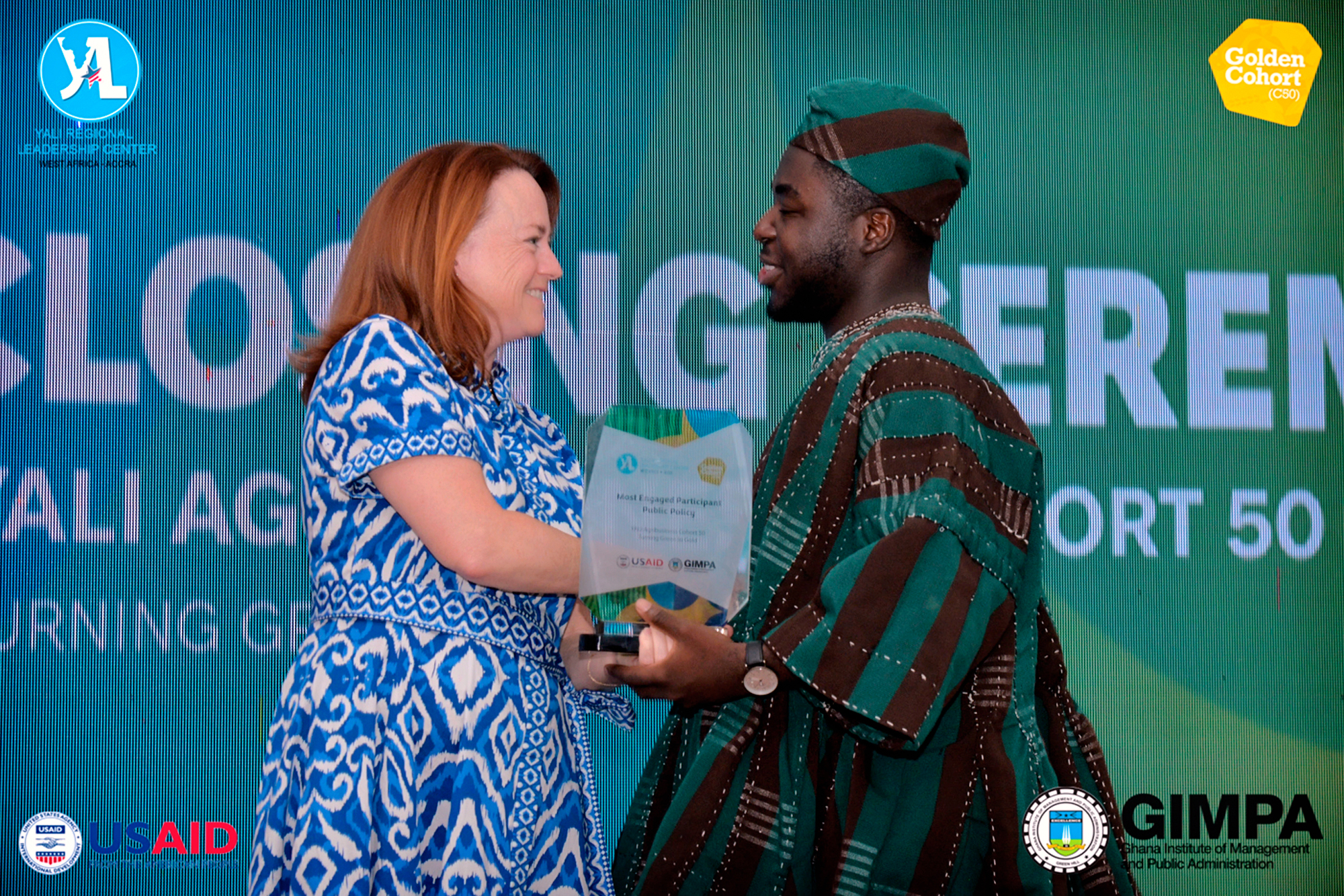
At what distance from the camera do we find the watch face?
1289mm

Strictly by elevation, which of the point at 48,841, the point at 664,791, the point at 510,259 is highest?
the point at 510,259

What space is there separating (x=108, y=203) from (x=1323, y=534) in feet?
12.5

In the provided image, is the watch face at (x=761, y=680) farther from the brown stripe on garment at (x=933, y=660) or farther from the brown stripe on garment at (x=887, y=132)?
the brown stripe on garment at (x=887, y=132)

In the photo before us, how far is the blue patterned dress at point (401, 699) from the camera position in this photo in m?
1.46

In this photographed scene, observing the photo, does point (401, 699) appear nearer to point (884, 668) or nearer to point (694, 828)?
point (694, 828)

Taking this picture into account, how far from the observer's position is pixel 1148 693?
353 centimetres

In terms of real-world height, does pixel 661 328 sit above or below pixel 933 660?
above

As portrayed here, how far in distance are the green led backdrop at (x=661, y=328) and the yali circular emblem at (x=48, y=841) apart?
0.04 metres

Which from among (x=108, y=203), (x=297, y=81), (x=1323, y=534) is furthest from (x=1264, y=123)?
(x=108, y=203)

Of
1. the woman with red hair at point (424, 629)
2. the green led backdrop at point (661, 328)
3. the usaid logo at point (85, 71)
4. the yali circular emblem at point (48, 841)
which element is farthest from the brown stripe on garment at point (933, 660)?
the usaid logo at point (85, 71)

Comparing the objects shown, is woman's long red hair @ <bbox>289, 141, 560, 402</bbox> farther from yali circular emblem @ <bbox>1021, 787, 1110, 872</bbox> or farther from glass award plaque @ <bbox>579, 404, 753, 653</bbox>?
yali circular emblem @ <bbox>1021, 787, 1110, 872</bbox>

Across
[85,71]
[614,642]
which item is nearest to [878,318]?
[614,642]

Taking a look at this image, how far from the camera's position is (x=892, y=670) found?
1261 mm

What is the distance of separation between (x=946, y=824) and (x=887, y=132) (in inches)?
36.0
